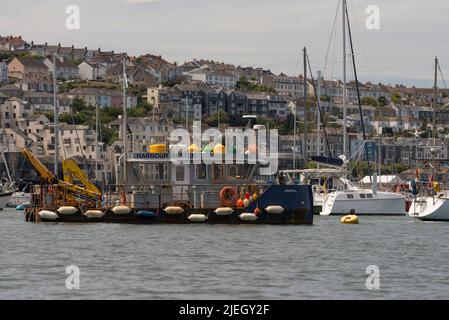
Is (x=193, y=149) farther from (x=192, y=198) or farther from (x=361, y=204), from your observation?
(x=361, y=204)

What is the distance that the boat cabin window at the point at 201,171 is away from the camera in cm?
5056

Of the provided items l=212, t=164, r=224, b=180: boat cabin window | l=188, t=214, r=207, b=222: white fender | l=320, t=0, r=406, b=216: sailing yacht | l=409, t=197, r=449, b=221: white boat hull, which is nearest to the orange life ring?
l=188, t=214, r=207, b=222: white fender

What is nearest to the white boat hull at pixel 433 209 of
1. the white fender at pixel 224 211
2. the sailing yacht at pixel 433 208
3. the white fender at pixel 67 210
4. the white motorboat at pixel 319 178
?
the sailing yacht at pixel 433 208

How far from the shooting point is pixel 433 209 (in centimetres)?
6047

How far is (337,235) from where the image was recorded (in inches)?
1930

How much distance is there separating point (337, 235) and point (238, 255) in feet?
36.0

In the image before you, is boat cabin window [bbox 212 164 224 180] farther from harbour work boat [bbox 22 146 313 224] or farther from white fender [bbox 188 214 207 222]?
white fender [bbox 188 214 207 222]

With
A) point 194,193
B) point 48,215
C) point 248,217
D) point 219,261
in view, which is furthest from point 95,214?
point 219,261

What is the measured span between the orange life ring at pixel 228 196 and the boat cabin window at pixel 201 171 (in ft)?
4.35

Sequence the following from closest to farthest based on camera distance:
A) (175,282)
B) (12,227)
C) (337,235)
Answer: (175,282) < (337,235) < (12,227)

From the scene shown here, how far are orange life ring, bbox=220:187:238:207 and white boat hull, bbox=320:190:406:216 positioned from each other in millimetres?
21393

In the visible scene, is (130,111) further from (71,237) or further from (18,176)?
(71,237)

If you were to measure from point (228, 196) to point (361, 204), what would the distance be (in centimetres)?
2250
